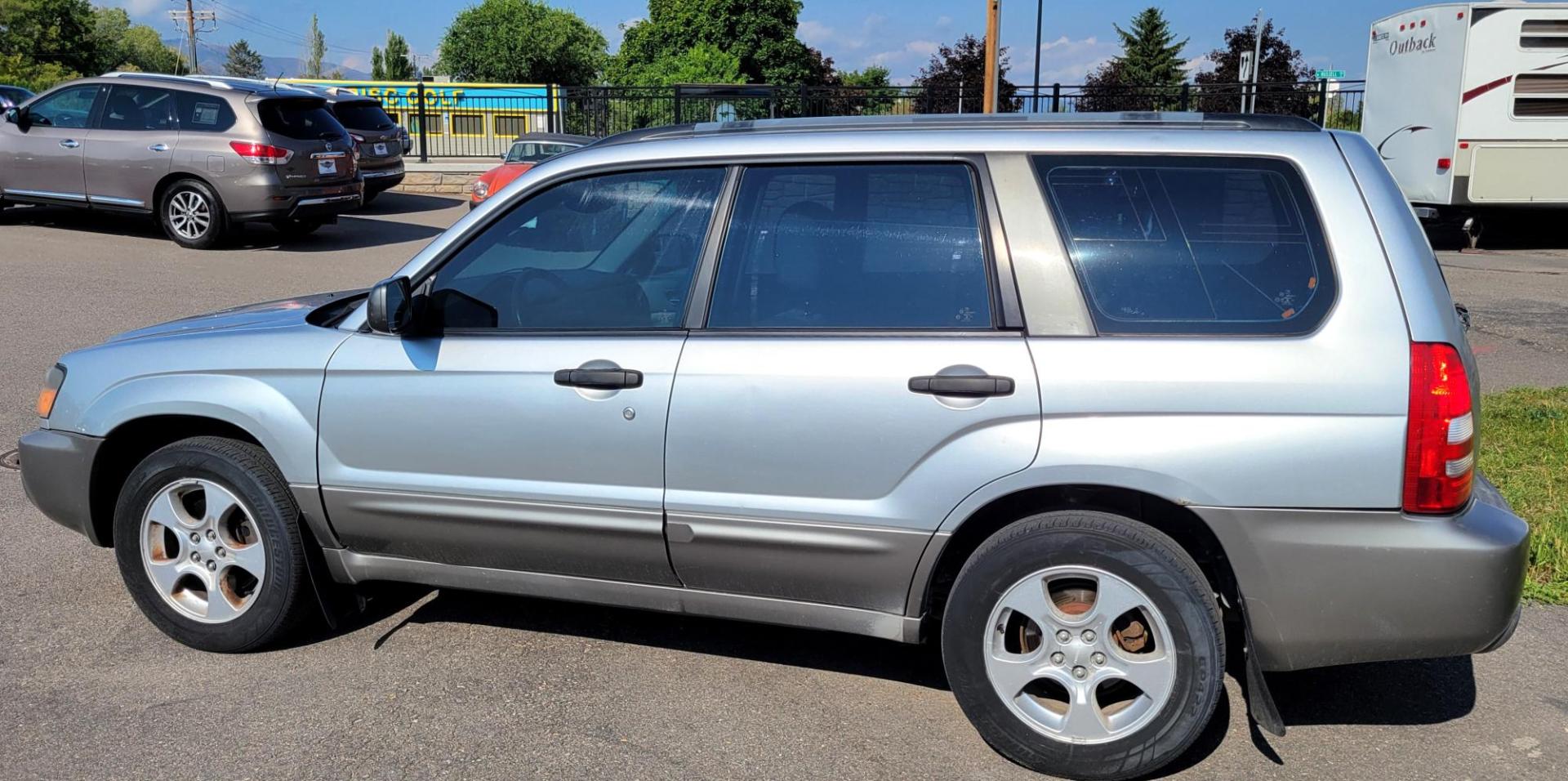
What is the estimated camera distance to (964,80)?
3953cm

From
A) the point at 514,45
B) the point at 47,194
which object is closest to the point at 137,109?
the point at 47,194

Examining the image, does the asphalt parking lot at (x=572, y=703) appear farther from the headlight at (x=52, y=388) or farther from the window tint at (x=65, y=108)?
the window tint at (x=65, y=108)

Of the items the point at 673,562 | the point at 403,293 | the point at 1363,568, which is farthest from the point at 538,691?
the point at 1363,568

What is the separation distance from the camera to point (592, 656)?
429cm

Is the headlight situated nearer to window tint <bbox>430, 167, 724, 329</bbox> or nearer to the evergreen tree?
window tint <bbox>430, 167, 724, 329</bbox>

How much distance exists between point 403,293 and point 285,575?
3.38ft

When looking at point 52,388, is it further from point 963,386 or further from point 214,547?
point 963,386

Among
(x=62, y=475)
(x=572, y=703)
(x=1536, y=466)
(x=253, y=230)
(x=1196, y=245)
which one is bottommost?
(x=572, y=703)

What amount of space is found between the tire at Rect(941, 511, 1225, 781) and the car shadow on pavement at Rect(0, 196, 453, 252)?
1320 centimetres

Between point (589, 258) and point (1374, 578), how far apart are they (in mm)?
2451

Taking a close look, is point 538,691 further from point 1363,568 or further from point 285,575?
point 1363,568

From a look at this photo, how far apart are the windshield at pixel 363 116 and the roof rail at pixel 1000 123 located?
636 inches

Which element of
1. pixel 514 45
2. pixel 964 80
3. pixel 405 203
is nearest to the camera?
pixel 405 203

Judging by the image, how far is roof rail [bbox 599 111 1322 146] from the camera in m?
3.61
